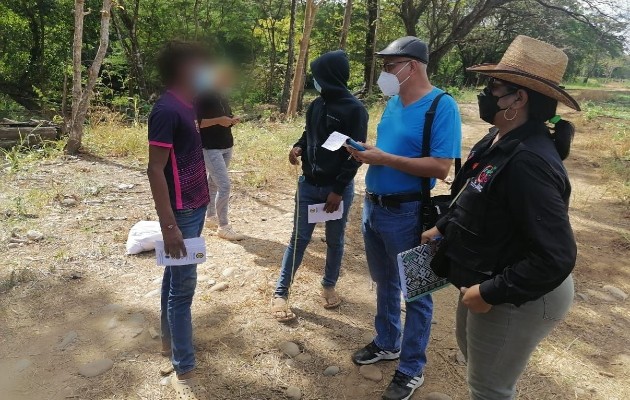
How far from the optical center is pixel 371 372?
273 cm

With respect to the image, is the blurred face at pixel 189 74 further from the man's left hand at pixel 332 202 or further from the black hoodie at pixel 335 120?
the man's left hand at pixel 332 202

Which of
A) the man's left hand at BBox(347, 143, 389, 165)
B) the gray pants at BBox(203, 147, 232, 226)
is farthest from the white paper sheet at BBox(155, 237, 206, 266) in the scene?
the gray pants at BBox(203, 147, 232, 226)

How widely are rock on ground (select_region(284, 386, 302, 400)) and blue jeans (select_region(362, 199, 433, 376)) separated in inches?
23.5

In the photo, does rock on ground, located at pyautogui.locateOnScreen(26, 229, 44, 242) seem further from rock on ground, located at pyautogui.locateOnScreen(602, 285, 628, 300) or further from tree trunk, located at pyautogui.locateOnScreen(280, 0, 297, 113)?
tree trunk, located at pyautogui.locateOnScreen(280, 0, 297, 113)

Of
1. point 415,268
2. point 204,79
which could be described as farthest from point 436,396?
point 204,79

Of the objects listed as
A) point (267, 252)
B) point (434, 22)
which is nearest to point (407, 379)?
point (267, 252)

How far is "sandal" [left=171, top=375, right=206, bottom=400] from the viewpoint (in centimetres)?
244

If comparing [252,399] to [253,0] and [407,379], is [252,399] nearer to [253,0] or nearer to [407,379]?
[407,379]

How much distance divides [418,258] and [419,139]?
1.96 feet

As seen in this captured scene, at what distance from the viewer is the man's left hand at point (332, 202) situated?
2945 millimetres

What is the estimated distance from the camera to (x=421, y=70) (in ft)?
7.54

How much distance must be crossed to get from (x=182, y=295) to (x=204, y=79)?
1147 millimetres

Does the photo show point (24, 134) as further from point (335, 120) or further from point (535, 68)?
point (535, 68)

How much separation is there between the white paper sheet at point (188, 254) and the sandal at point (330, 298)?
1446 mm
